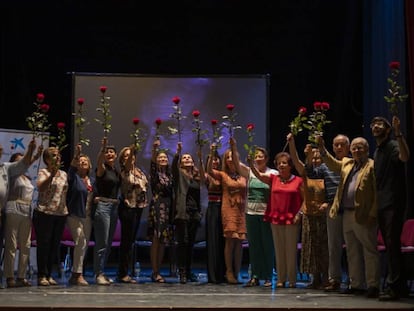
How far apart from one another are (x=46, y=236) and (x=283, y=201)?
6.97 feet

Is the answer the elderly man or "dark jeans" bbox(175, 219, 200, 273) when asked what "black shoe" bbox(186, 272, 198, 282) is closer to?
"dark jeans" bbox(175, 219, 200, 273)

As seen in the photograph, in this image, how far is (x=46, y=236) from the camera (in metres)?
6.31

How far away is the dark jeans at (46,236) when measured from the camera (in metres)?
6.30

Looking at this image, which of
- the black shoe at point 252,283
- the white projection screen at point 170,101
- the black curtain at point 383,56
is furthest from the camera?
the white projection screen at point 170,101

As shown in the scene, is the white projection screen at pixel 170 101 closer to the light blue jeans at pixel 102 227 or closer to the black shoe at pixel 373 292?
the light blue jeans at pixel 102 227

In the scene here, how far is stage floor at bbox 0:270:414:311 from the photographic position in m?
4.81

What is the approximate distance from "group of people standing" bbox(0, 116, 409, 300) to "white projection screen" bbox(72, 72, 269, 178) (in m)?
1.59

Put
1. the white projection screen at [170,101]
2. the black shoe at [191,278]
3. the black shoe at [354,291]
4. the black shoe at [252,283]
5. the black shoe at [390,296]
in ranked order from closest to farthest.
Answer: the black shoe at [390,296] → the black shoe at [354,291] → the black shoe at [252,283] → the black shoe at [191,278] → the white projection screen at [170,101]

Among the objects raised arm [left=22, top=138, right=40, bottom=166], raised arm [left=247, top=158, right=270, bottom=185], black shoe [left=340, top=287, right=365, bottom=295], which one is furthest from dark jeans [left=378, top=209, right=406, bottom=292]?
raised arm [left=22, top=138, right=40, bottom=166]

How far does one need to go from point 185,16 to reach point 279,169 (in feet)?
10.5

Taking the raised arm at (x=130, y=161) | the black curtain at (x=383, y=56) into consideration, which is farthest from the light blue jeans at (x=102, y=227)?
the black curtain at (x=383, y=56)

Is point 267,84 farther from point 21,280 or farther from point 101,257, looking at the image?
point 21,280

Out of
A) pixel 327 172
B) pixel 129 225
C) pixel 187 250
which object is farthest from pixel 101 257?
pixel 327 172

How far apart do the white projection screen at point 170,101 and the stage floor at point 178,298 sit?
2348 millimetres
